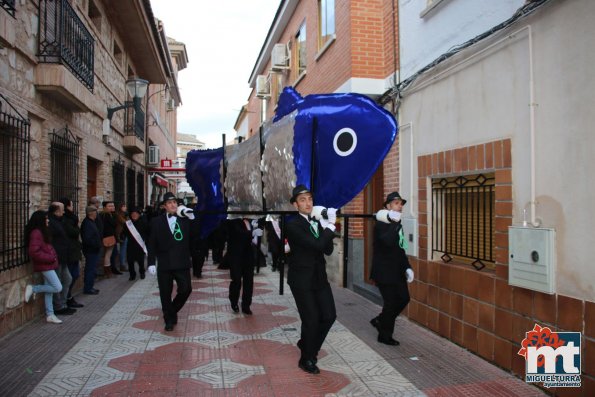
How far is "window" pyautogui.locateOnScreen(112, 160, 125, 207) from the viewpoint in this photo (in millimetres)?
12039

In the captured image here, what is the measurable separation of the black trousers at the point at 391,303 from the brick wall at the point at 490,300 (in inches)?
22.9

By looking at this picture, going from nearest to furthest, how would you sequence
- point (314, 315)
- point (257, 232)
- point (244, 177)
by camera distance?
1. point (314, 315)
2. point (244, 177)
3. point (257, 232)

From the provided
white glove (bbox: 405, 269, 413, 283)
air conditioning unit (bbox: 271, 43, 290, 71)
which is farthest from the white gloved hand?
air conditioning unit (bbox: 271, 43, 290, 71)

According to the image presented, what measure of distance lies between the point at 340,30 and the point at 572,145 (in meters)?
5.68

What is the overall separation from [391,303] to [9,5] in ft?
18.2

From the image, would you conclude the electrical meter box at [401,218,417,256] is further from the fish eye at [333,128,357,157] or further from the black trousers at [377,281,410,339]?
the fish eye at [333,128,357,157]

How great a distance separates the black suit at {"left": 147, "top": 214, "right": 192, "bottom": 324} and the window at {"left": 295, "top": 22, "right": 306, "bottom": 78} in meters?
6.35

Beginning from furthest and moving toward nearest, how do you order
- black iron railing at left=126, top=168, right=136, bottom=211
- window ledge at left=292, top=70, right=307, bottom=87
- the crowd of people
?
black iron railing at left=126, top=168, right=136, bottom=211
window ledge at left=292, top=70, right=307, bottom=87
the crowd of people

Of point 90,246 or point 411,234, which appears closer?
point 411,234

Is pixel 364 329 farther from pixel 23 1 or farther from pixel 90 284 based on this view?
pixel 23 1

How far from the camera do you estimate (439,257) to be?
5832mm

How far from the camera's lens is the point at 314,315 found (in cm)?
434

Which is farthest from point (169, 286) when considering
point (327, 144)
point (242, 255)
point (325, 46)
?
point (325, 46)

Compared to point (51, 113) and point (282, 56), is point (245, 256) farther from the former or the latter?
point (282, 56)
